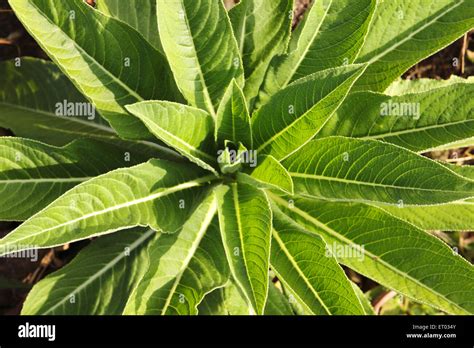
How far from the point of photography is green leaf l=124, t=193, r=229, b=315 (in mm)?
1486

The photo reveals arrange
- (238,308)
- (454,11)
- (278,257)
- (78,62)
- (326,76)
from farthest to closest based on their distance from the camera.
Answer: (238,308), (454,11), (278,257), (78,62), (326,76)

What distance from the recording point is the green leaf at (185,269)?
1486mm

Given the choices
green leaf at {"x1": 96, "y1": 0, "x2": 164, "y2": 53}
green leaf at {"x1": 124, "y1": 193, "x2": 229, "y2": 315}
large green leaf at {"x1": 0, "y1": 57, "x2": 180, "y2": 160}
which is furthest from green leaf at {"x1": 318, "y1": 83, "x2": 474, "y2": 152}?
large green leaf at {"x1": 0, "y1": 57, "x2": 180, "y2": 160}

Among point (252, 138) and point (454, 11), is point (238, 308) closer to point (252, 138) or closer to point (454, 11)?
point (252, 138)

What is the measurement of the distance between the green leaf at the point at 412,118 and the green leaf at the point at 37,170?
2.58 feet

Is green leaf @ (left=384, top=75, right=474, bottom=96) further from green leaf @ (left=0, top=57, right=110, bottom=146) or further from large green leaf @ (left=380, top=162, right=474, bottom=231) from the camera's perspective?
green leaf @ (left=0, top=57, right=110, bottom=146)

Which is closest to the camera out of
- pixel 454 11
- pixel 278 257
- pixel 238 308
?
pixel 278 257

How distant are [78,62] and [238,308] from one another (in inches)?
40.4

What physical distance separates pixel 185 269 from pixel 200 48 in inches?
26.1

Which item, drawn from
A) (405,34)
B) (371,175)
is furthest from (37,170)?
(405,34)

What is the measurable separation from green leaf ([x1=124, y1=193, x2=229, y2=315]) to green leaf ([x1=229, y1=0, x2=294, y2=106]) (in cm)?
50
